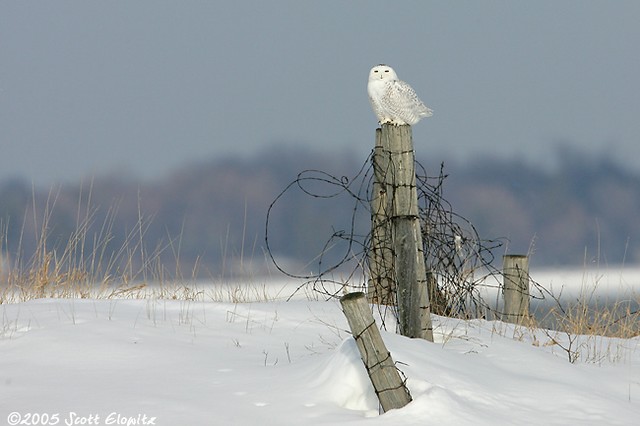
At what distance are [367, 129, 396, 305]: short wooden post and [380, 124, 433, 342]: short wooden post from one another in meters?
0.41

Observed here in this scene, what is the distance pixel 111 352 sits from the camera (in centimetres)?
451

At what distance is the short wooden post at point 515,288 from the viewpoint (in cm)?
742

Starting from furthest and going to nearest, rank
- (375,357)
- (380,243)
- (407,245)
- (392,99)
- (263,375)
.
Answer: (380,243), (392,99), (407,245), (263,375), (375,357)

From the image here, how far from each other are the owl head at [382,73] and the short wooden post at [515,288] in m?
2.23

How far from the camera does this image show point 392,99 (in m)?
6.17

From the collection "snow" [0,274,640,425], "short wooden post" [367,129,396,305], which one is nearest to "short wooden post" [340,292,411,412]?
"snow" [0,274,640,425]

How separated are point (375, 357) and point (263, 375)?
2.45 ft

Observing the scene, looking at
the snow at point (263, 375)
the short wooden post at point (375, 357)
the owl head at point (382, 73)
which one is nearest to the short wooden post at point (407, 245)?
the snow at point (263, 375)

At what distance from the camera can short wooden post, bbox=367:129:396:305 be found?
6219mm

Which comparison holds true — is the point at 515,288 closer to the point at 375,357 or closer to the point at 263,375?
the point at 263,375

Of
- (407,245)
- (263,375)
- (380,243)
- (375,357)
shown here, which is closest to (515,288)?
(380,243)

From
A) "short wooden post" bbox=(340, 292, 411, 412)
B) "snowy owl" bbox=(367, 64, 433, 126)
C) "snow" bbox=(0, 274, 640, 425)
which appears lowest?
"snow" bbox=(0, 274, 640, 425)

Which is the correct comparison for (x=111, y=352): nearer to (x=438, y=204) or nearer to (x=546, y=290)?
(x=438, y=204)

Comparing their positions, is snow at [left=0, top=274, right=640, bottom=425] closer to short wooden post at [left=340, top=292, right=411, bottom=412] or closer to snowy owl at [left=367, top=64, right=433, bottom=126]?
short wooden post at [left=340, top=292, right=411, bottom=412]
